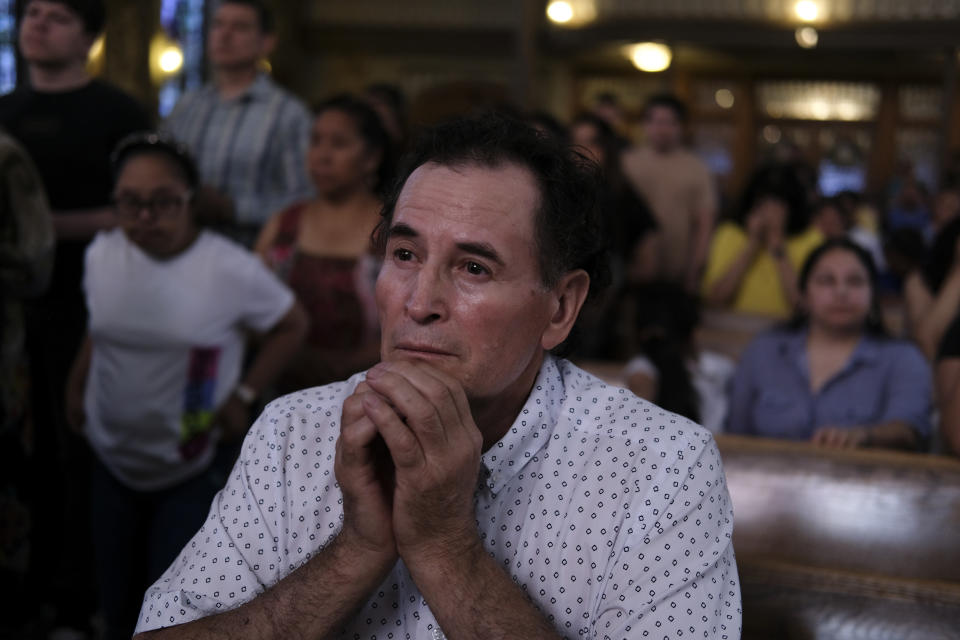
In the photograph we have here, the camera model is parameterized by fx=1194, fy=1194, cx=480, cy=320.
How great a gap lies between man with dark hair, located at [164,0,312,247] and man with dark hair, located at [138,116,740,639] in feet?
8.61

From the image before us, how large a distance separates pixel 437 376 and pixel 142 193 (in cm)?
175

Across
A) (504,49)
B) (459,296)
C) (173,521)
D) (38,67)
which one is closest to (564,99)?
(504,49)

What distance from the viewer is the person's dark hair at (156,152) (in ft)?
10.2

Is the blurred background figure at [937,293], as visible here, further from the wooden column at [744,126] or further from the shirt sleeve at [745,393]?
the wooden column at [744,126]

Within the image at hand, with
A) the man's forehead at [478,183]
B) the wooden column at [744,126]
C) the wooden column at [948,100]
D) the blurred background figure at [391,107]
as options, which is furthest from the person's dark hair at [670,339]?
the wooden column at [744,126]

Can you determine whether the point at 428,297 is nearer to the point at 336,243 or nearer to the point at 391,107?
the point at 336,243

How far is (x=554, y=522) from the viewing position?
1.66 meters

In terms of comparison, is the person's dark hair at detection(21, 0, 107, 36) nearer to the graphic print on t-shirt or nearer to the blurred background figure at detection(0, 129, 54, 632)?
the blurred background figure at detection(0, 129, 54, 632)

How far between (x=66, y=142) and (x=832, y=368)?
2.53 m

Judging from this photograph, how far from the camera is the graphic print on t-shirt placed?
301 cm

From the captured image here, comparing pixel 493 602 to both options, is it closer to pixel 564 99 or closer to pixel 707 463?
pixel 707 463

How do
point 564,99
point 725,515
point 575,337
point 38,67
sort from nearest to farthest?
point 725,515 < point 575,337 < point 38,67 < point 564,99

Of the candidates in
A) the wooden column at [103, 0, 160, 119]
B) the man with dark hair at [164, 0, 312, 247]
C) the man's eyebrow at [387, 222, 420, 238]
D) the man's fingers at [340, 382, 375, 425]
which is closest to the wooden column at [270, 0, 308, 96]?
the wooden column at [103, 0, 160, 119]

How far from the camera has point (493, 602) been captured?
151 centimetres
